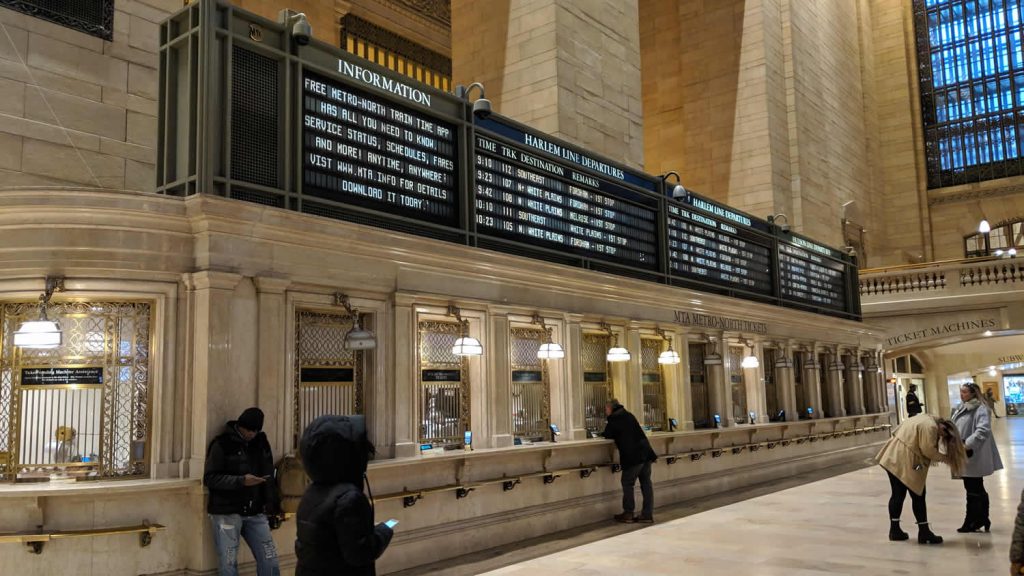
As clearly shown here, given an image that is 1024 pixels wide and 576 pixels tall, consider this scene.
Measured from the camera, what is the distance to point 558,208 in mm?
9555

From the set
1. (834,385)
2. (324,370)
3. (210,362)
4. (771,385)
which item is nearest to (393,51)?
(771,385)

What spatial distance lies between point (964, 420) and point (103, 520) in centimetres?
766

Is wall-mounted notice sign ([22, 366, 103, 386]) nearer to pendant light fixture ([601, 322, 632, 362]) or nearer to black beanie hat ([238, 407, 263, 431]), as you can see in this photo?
black beanie hat ([238, 407, 263, 431])

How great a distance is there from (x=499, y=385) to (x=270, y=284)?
2.89 meters

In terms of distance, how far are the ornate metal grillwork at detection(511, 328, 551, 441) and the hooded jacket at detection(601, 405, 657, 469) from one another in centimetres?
79

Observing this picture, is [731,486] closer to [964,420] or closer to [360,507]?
[964,420]

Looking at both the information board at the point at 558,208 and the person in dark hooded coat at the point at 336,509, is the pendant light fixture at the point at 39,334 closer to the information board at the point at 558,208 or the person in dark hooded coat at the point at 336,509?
the person in dark hooded coat at the point at 336,509

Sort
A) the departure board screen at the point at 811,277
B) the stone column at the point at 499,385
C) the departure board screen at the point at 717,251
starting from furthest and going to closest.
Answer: the departure board screen at the point at 811,277, the departure board screen at the point at 717,251, the stone column at the point at 499,385

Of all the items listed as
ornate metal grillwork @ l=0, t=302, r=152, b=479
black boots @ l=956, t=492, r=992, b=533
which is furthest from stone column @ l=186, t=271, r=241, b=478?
black boots @ l=956, t=492, r=992, b=533

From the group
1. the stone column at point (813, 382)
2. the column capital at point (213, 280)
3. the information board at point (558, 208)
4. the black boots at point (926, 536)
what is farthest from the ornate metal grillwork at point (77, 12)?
the stone column at point (813, 382)

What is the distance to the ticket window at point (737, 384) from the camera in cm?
1306

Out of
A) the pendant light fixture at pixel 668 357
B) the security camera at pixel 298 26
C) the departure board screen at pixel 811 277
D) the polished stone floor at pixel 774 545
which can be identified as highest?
the security camera at pixel 298 26

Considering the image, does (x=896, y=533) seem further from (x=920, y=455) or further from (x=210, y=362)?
(x=210, y=362)

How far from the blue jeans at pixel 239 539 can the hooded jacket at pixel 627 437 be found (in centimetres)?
470
